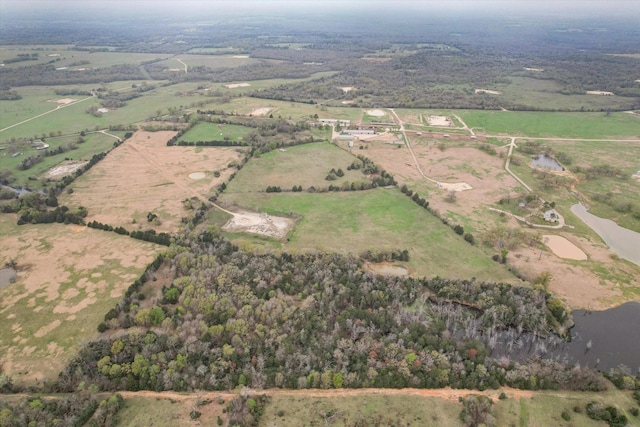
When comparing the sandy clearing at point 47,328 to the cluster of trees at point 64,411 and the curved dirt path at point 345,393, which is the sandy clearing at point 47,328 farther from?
the curved dirt path at point 345,393

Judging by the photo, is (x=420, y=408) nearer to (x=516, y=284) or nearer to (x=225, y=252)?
(x=516, y=284)

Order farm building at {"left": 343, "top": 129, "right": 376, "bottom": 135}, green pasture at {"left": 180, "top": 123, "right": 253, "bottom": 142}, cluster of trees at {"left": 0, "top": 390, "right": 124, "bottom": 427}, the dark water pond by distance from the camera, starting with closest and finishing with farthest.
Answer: cluster of trees at {"left": 0, "top": 390, "right": 124, "bottom": 427}, the dark water pond, green pasture at {"left": 180, "top": 123, "right": 253, "bottom": 142}, farm building at {"left": 343, "top": 129, "right": 376, "bottom": 135}

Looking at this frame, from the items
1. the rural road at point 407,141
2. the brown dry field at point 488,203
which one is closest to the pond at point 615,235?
the brown dry field at point 488,203

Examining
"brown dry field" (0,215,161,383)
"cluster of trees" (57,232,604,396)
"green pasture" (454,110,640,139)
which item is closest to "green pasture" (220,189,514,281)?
"cluster of trees" (57,232,604,396)

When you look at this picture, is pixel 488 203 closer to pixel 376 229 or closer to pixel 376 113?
pixel 376 229

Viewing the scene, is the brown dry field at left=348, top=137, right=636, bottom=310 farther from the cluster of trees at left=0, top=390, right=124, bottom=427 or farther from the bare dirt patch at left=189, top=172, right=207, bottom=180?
the cluster of trees at left=0, top=390, right=124, bottom=427

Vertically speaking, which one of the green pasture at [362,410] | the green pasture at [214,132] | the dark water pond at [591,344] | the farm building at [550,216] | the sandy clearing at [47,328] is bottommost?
the green pasture at [362,410]
